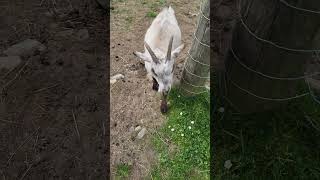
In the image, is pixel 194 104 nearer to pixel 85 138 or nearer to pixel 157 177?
pixel 157 177

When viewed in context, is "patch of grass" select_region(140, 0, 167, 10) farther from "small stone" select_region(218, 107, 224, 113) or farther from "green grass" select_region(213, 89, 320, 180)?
"green grass" select_region(213, 89, 320, 180)

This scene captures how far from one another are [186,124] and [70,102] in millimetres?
1822

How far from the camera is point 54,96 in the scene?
227 inches

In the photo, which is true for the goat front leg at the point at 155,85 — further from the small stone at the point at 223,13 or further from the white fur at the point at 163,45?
the small stone at the point at 223,13

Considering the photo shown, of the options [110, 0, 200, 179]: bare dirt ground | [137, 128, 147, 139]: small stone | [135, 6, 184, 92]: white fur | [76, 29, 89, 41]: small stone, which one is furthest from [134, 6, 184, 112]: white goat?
[76, 29, 89, 41]: small stone

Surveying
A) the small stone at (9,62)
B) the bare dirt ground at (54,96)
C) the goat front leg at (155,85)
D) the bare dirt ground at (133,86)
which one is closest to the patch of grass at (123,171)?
the bare dirt ground at (133,86)

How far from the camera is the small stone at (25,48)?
20.5 ft

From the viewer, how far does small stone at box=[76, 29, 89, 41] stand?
668 centimetres

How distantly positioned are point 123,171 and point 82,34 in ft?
9.50

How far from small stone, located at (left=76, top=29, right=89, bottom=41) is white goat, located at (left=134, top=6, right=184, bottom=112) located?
1.08m

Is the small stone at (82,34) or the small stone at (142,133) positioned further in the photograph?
the small stone at (82,34)

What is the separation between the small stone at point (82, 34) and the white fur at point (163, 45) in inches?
42.8

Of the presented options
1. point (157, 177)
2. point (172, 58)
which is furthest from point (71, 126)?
point (172, 58)

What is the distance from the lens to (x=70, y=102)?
224 inches
